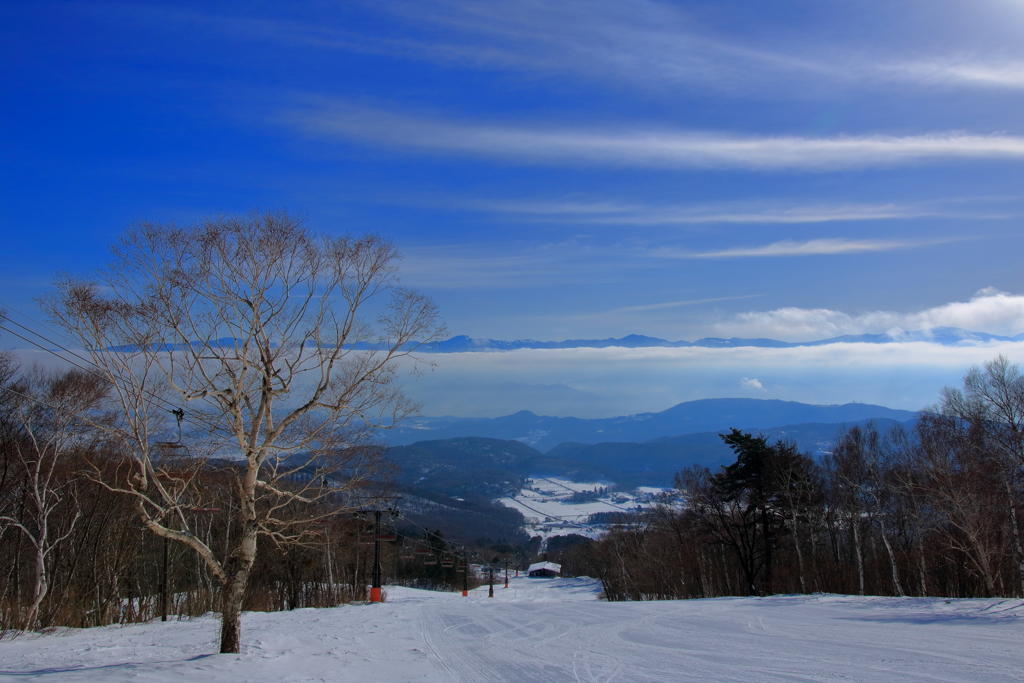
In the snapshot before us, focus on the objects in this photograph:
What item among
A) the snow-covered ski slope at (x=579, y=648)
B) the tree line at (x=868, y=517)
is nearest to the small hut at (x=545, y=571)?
the tree line at (x=868, y=517)

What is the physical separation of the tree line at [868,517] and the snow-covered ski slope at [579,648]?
889 cm

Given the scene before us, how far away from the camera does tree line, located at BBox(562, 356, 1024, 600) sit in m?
26.8

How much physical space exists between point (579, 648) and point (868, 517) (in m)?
34.1

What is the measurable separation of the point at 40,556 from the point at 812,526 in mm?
42580

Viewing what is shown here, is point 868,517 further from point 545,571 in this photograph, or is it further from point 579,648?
point 545,571

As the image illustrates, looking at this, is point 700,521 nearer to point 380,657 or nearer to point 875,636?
A: point 875,636

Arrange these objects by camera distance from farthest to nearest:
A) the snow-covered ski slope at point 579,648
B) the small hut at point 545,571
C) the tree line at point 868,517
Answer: the small hut at point 545,571 < the tree line at point 868,517 < the snow-covered ski slope at point 579,648

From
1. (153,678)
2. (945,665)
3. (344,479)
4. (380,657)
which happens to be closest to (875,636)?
(945,665)

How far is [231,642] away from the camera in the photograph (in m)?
13.5

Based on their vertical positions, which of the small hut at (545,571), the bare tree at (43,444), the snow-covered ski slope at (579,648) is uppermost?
the bare tree at (43,444)

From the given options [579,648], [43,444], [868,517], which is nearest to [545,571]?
[868,517]

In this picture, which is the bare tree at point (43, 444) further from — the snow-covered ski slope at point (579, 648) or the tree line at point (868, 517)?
the tree line at point (868, 517)

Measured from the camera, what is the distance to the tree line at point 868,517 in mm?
26766

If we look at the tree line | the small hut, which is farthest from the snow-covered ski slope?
the small hut
